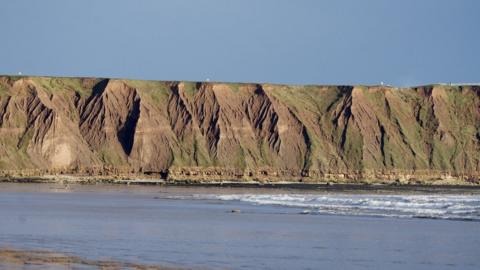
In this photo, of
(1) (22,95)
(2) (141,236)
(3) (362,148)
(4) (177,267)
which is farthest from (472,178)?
(4) (177,267)

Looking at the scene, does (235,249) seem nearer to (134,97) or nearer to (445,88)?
(134,97)

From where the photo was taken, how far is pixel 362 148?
114000 millimetres

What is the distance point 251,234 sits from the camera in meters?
34.7

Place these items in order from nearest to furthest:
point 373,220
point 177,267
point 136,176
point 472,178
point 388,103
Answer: point 177,267 < point 373,220 < point 136,176 < point 472,178 < point 388,103

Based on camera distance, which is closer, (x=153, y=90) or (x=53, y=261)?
(x=53, y=261)

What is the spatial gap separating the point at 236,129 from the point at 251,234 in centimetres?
7886

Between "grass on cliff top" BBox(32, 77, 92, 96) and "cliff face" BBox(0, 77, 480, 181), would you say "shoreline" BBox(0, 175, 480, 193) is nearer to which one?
"cliff face" BBox(0, 77, 480, 181)

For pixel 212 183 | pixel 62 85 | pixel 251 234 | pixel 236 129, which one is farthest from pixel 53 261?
pixel 62 85

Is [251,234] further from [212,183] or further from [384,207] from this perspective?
[212,183]

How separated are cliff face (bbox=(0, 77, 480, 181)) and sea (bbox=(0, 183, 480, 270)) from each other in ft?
171

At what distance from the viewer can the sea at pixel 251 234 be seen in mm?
27516

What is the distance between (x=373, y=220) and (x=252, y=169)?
65.9 m

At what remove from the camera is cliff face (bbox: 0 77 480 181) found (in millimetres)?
106312

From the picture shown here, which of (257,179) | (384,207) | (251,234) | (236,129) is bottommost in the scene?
(257,179)
